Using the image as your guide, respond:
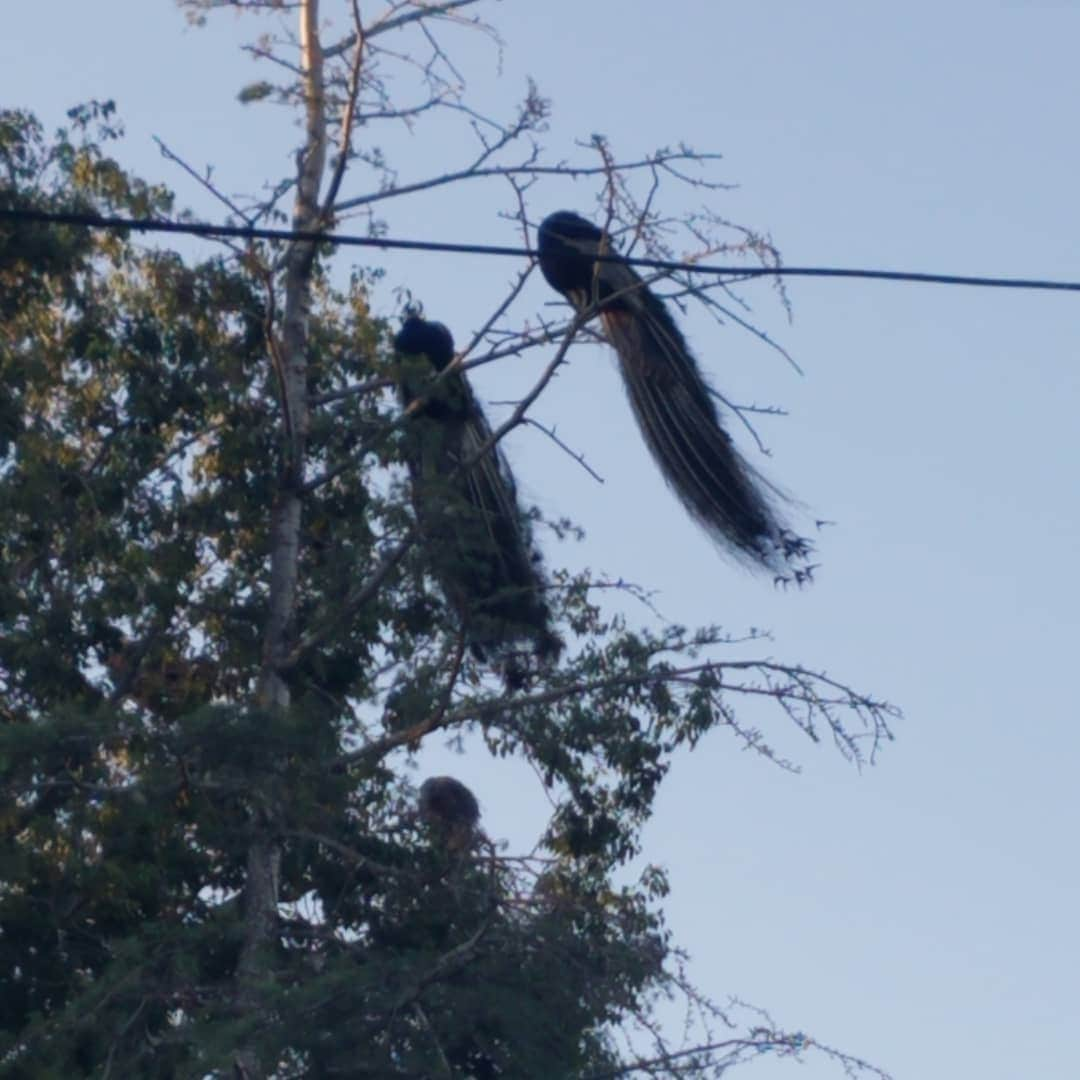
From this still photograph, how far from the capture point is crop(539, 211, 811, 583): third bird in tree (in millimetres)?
10797

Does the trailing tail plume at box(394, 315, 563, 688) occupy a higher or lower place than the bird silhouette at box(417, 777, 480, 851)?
higher

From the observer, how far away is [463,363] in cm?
1120

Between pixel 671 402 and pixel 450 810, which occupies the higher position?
pixel 671 402

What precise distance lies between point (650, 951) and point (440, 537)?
207cm

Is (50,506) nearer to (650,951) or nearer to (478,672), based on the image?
(478,672)

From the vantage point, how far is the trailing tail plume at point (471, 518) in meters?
10.9

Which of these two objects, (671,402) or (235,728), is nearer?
(235,728)

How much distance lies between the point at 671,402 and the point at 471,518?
1302 mm

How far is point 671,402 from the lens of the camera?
11.7 meters

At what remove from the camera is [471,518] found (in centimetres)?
1092

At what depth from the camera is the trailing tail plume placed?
35.7ft

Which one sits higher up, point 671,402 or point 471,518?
point 671,402

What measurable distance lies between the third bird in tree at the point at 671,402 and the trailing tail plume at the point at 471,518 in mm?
710

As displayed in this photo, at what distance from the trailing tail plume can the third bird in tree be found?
2.33 ft
